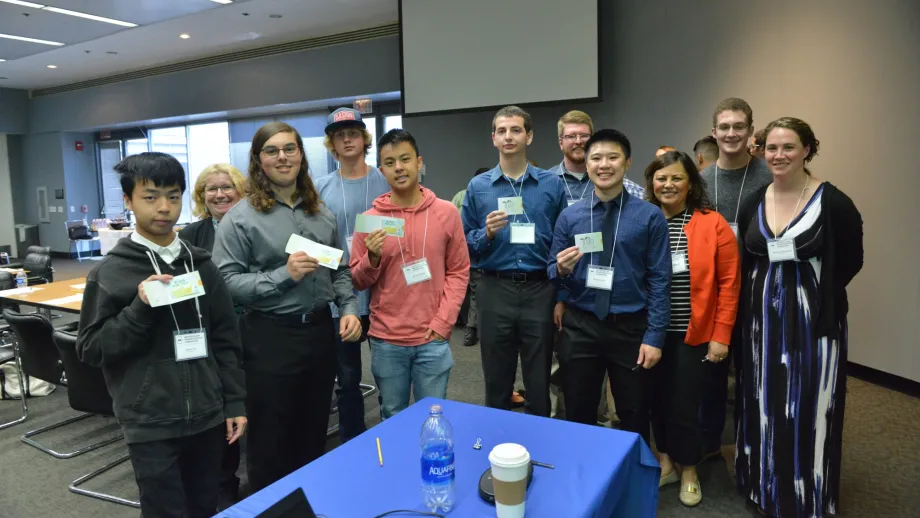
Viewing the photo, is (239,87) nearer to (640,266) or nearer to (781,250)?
(640,266)

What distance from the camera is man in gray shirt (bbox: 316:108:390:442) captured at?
2979 millimetres

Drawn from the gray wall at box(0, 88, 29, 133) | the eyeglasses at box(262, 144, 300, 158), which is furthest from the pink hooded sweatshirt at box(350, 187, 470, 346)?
the gray wall at box(0, 88, 29, 133)

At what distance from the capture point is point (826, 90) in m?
4.21

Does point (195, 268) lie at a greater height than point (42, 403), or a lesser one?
greater

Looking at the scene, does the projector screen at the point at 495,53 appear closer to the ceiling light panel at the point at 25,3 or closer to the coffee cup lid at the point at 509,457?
the ceiling light panel at the point at 25,3

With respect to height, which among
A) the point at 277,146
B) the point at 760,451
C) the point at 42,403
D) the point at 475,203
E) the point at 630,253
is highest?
the point at 277,146

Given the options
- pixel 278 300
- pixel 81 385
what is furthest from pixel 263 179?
pixel 81 385

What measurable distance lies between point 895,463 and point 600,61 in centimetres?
362

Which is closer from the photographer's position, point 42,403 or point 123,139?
point 42,403

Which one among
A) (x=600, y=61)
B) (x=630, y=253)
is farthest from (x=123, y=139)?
(x=630, y=253)

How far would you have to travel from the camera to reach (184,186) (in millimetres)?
1670

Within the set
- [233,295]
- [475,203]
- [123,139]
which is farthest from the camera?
[123,139]

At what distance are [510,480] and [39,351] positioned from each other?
3.34 metres

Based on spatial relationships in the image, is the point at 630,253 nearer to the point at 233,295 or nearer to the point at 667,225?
the point at 667,225
